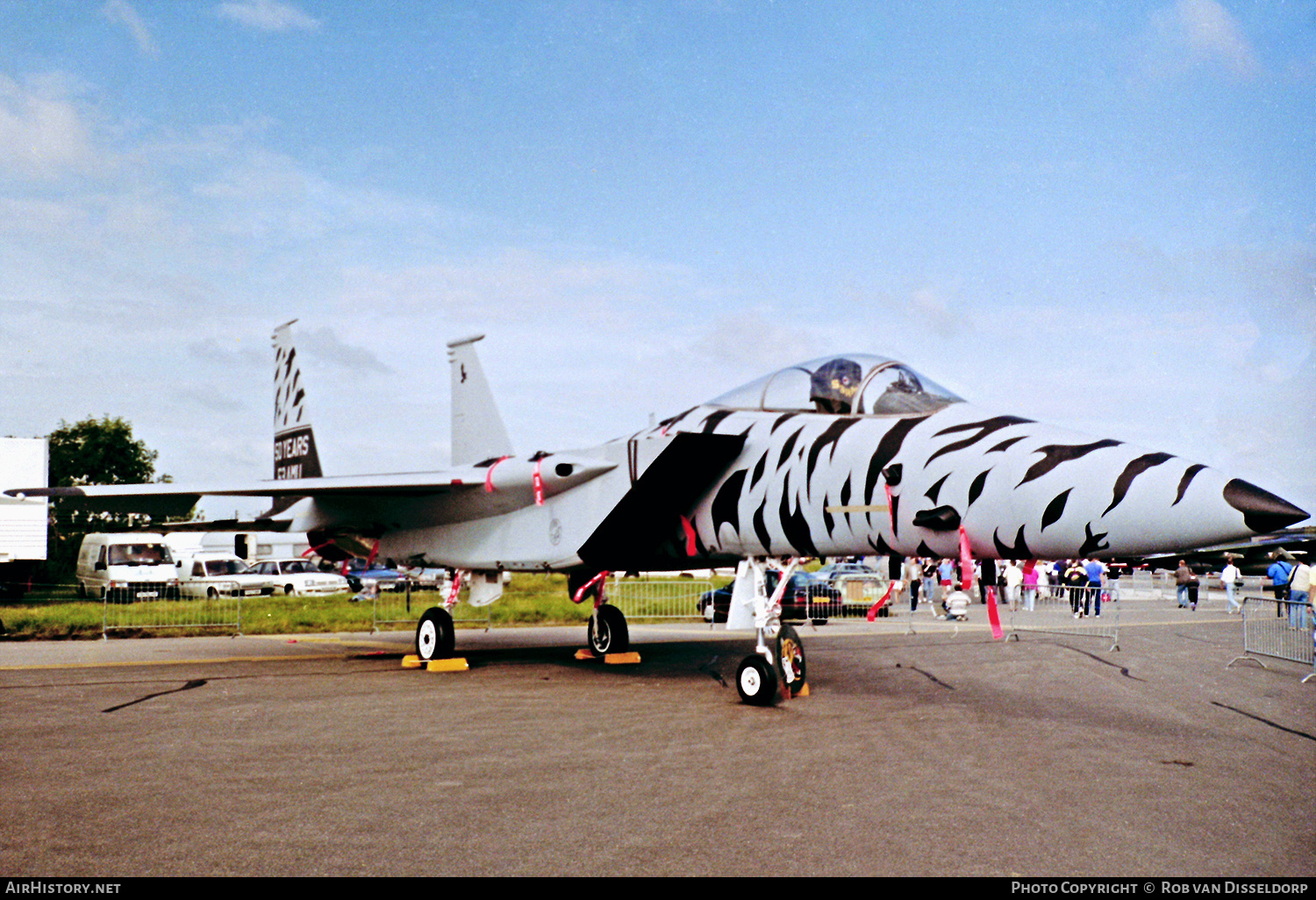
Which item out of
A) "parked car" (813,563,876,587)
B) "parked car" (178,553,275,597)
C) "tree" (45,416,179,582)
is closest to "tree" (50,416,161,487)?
"tree" (45,416,179,582)

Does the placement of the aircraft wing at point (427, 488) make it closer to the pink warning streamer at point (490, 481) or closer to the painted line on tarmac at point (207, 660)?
the pink warning streamer at point (490, 481)

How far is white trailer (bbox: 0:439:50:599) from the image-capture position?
80.5 ft

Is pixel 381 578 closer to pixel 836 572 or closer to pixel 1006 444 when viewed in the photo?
pixel 836 572

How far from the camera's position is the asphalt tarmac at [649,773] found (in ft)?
14.9

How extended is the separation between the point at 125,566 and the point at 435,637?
79.8 ft

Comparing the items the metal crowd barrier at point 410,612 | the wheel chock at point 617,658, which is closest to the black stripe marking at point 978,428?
the wheel chock at point 617,658

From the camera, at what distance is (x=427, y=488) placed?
39.4ft

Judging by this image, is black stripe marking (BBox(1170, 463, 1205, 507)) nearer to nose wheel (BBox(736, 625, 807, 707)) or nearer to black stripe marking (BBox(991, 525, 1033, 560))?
black stripe marking (BBox(991, 525, 1033, 560))

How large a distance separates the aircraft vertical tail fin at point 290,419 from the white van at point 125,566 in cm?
1542

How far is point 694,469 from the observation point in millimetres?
9773
